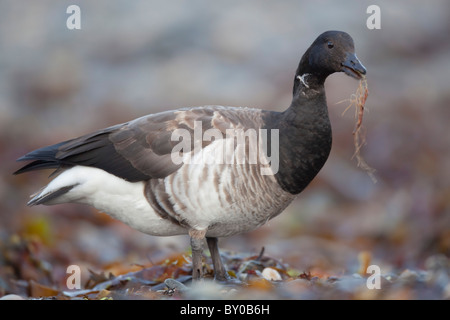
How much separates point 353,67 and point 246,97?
34.1ft

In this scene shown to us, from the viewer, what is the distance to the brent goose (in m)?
5.65

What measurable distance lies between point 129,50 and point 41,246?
35.1 ft

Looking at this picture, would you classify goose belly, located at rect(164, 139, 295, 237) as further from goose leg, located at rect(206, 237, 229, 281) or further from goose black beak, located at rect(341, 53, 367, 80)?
goose black beak, located at rect(341, 53, 367, 80)

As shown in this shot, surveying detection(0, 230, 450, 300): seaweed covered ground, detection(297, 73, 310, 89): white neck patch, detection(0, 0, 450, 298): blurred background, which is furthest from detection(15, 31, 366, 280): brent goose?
detection(0, 0, 450, 298): blurred background

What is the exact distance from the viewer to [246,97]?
15.8 meters

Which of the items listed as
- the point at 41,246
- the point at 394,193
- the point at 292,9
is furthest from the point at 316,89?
the point at 292,9

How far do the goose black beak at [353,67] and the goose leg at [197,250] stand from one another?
2.02 meters

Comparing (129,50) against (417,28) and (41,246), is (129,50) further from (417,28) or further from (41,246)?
(41,246)

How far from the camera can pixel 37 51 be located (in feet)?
63.9

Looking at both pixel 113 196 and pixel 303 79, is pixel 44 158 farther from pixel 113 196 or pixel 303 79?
pixel 303 79

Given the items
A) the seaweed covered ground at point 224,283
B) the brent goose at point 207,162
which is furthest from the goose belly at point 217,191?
the seaweed covered ground at point 224,283

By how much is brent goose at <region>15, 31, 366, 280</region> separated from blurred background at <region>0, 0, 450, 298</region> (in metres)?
2.36

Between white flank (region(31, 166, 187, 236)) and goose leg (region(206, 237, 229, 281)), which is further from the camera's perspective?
goose leg (region(206, 237, 229, 281))

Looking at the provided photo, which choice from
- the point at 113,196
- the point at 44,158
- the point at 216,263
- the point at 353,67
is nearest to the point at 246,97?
the point at 216,263
